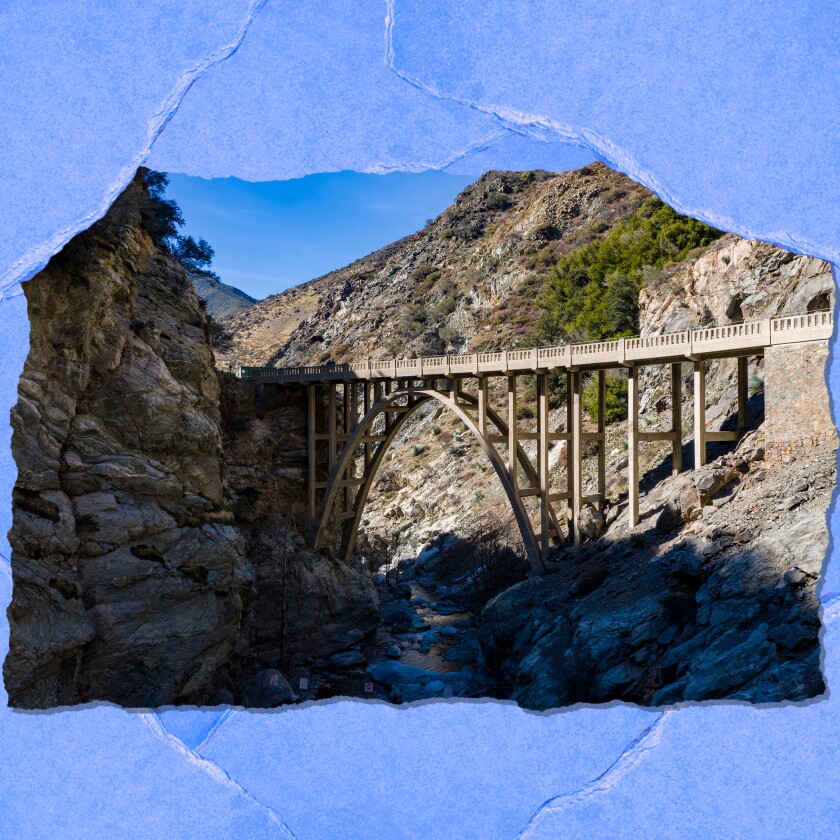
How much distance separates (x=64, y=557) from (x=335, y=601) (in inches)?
584

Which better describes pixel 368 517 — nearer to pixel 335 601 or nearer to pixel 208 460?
pixel 335 601

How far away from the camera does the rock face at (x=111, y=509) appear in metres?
7.58

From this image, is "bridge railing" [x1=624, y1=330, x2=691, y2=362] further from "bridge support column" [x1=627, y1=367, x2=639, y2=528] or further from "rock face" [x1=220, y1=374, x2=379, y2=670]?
"rock face" [x1=220, y1=374, x2=379, y2=670]

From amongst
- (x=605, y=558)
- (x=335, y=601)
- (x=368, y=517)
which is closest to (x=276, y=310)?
(x=368, y=517)

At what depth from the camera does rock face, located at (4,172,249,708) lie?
7.58m

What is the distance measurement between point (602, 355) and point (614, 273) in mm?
17362

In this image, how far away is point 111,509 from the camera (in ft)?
30.9

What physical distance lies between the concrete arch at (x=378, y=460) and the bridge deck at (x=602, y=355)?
3.15ft

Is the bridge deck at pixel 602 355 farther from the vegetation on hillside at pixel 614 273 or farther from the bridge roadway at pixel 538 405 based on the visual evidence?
the vegetation on hillside at pixel 614 273

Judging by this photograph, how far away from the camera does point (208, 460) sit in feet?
46.0

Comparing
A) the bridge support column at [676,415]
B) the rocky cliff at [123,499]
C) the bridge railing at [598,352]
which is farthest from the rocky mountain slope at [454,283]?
the bridge support column at [676,415]

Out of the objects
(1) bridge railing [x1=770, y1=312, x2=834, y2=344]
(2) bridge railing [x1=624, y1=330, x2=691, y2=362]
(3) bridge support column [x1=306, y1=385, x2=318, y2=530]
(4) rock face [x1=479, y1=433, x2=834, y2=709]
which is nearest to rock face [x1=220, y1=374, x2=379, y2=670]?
(3) bridge support column [x1=306, y1=385, x2=318, y2=530]

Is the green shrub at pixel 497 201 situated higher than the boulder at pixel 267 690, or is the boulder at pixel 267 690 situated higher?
the green shrub at pixel 497 201

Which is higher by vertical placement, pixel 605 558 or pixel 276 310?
pixel 276 310
